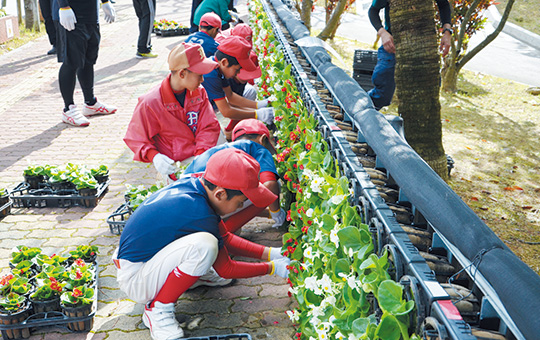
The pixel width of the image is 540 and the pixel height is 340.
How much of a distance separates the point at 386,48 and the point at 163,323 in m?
3.52

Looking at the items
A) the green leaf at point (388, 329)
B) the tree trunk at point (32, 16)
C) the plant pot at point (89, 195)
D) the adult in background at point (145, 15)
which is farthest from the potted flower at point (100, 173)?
the tree trunk at point (32, 16)

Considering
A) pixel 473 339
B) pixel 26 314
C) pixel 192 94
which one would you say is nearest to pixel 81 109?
pixel 192 94

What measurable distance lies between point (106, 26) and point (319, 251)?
552 inches

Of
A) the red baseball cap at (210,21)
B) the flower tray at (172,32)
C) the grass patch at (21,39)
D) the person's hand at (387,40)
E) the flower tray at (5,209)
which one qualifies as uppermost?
the person's hand at (387,40)

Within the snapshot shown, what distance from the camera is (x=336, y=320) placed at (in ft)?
5.63

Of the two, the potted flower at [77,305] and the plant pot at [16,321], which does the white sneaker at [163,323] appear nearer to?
the potted flower at [77,305]

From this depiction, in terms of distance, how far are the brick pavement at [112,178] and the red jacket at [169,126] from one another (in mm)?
791

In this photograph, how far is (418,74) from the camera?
4.16 meters

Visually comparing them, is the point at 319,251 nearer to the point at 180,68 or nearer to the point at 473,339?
the point at 473,339

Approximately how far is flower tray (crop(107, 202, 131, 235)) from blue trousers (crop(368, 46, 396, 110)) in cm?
276

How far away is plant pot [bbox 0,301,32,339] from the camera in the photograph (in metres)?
2.84

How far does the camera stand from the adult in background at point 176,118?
13.1 ft

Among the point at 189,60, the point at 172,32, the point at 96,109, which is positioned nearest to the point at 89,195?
the point at 189,60

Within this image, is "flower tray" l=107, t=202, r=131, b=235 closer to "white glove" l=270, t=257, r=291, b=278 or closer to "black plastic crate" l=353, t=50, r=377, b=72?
"white glove" l=270, t=257, r=291, b=278
